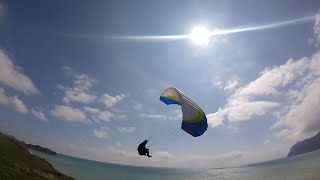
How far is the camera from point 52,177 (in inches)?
1046

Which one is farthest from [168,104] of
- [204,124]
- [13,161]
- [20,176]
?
[13,161]

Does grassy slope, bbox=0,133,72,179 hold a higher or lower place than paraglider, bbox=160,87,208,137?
lower

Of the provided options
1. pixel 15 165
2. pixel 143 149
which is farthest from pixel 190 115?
pixel 15 165

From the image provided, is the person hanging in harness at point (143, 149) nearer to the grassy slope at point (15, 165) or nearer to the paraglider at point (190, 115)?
the paraglider at point (190, 115)

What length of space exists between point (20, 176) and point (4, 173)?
1.58m

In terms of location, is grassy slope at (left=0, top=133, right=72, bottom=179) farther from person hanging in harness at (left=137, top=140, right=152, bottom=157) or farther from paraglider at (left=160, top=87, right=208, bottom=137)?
paraglider at (left=160, top=87, right=208, bottom=137)

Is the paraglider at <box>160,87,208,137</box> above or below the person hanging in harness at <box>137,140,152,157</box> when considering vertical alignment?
above

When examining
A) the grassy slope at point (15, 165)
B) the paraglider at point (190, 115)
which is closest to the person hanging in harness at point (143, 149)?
the paraglider at point (190, 115)

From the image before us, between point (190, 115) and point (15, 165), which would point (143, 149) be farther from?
point (15, 165)

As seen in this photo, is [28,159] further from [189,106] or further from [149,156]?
[189,106]

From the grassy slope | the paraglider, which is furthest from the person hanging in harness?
the grassy slope

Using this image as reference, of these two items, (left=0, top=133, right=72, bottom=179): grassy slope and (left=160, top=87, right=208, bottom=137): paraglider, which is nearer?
(left=160, top=87, right=208, bottom=137): paraglider

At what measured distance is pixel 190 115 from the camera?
69.2ft

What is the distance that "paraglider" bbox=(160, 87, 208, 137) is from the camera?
68.0ft
